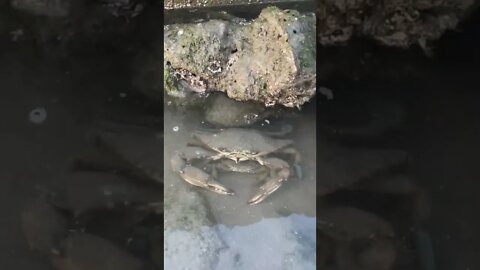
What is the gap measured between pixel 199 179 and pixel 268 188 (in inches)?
4.9

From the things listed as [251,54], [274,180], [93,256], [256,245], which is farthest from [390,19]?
[93,256]

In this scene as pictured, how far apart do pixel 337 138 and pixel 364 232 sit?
0.17 metres

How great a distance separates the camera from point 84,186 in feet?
3.52

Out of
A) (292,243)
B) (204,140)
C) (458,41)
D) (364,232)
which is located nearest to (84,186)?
(204,140)

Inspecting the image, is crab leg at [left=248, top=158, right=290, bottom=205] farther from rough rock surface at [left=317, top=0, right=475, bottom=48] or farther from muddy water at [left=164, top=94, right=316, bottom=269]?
rough rock surface at [left=317, top=0, right=475, bottom=48]

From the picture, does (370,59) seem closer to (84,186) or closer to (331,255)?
(331,255)

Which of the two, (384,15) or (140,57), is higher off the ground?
(384,15)

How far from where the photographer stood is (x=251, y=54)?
3.38 feet

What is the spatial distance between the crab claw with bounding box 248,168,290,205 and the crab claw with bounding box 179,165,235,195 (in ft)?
0.14

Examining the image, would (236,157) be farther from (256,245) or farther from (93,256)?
(93,256)

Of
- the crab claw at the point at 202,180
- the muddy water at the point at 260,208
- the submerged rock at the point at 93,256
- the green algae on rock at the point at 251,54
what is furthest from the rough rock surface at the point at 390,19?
the submerged rock at the point at 93,256

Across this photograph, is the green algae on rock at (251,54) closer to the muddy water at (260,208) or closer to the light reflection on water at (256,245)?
the muddy water at (260,208)

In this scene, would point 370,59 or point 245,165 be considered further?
point 245,165

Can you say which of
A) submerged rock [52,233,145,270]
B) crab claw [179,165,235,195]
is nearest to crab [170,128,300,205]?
crab claw [179,165,235,195]
